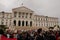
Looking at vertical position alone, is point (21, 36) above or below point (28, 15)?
above

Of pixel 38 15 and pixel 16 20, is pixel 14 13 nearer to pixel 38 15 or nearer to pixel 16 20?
pixel 16 20

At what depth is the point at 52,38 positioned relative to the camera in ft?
43.4

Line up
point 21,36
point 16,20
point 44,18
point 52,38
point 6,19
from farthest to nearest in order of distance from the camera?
point 44,18 → point 6,19 → point 16,20 → point 21,36 → point 52,38

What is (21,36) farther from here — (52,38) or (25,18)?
(25,18)

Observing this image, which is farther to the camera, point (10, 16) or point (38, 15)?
point (38, 15)

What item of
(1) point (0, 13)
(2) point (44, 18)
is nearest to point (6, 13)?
(1) point (0, 13)

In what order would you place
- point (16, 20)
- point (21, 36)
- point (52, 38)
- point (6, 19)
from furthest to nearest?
point (6, 19), point (16, 20), point (21, 36), point (52, 38)

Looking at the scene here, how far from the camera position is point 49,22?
333 feet

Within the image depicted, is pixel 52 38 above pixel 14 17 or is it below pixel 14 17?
above

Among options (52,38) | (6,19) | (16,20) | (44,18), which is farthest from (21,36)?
(44,18)

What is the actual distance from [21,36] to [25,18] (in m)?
71.5

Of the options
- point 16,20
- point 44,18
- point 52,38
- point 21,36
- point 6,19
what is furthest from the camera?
point 44,18

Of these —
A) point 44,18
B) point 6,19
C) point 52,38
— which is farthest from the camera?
point 44,18

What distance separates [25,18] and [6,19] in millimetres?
9771
